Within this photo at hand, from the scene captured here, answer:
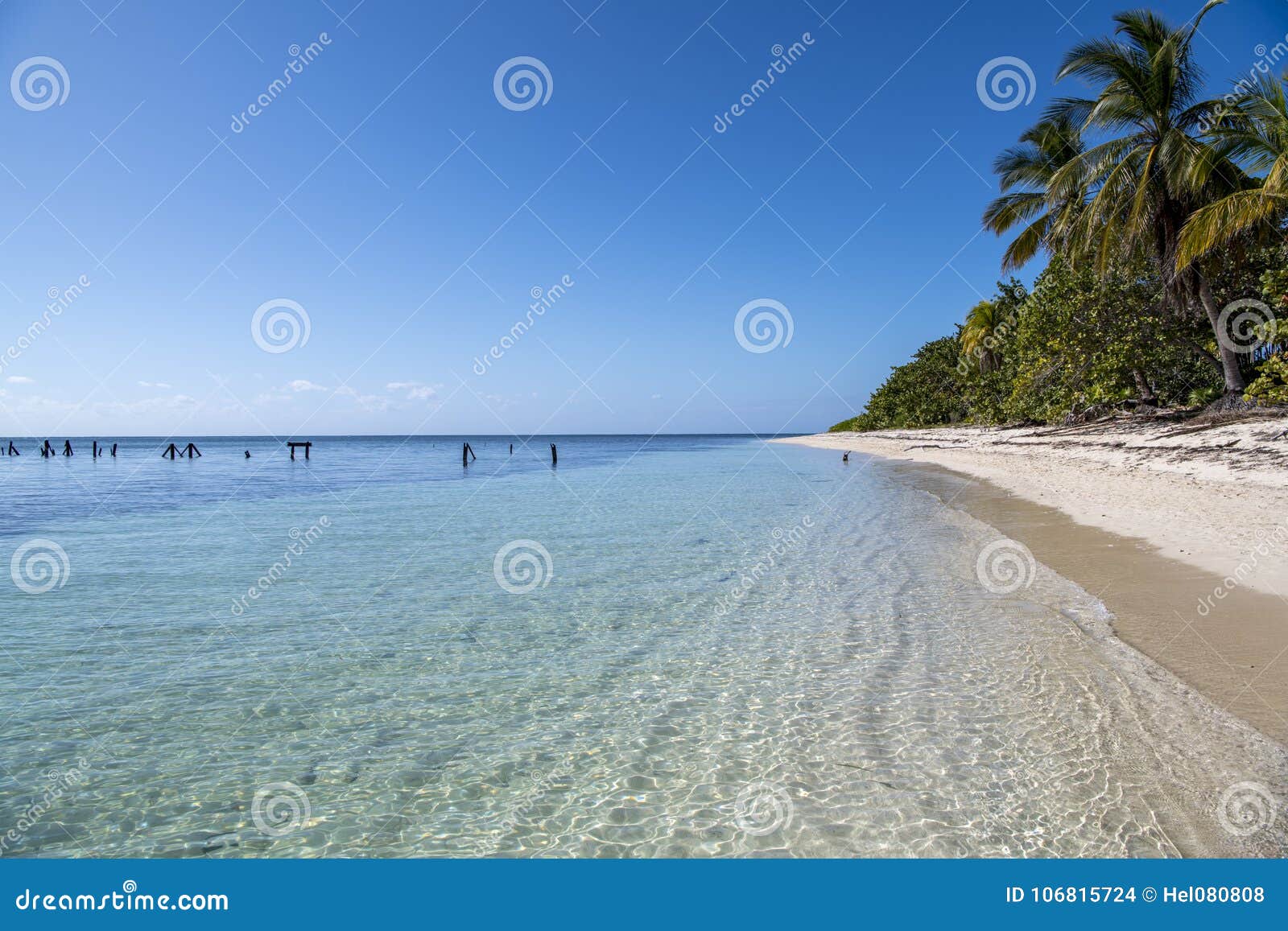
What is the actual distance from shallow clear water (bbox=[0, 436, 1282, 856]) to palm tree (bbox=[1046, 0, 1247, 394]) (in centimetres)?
1850

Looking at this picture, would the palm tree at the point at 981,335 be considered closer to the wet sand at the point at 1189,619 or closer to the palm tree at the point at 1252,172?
the palm tree at the point at 1252,172

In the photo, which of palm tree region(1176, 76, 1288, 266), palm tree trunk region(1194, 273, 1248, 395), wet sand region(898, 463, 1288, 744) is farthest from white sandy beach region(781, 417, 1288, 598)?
palm tree region(1176, 76, 1288, 266)

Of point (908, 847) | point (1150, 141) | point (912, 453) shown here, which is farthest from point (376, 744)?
point (912, 453)

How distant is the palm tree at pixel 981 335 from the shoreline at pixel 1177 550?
→ 35.9m

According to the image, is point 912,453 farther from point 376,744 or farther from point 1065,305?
point 376,744

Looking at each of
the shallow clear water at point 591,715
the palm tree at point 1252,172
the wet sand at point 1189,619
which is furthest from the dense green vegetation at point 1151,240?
the shallow clear water at point 591,715

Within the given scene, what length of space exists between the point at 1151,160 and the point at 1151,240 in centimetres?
303

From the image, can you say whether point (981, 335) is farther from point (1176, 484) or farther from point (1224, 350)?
point (1176, 484)

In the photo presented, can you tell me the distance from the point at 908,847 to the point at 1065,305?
32.2m

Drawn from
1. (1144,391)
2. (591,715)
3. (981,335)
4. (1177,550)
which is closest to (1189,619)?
(1177,550)

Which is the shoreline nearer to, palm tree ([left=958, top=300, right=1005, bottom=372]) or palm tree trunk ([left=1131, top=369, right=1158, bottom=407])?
palm tree trunk ([left=1131, top=369, right=1158, bottom=407])

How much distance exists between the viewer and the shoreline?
5.91 metres

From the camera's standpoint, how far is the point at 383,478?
42.2 m

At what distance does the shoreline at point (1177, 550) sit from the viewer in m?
5.91
